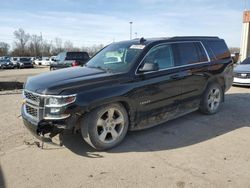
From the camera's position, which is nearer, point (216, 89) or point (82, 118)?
point (82, 118)

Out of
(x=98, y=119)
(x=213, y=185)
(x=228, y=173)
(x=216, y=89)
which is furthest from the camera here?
(x=216, y=89)

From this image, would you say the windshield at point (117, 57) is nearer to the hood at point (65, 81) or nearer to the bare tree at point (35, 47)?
the hood at point (65, 81)

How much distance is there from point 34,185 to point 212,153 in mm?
2803

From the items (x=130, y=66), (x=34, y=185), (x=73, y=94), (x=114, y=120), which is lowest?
(x=34, y=185)

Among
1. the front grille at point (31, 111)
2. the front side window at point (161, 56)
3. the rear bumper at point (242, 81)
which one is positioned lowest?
the front grille at point (31, 111)

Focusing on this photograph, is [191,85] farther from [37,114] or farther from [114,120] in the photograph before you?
[37,114]

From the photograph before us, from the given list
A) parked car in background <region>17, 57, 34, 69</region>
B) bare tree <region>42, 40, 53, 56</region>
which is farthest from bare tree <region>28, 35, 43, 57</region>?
parked car in background <region>17, 57, 34, 69</region>

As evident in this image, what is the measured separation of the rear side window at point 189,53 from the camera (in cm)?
616

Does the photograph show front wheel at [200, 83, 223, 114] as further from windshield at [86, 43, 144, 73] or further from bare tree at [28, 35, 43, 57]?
bare tree at [28, 35, 43, 57]

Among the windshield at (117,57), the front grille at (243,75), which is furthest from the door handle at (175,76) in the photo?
the front grille at (243,75)

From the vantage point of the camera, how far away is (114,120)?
16.3 feet

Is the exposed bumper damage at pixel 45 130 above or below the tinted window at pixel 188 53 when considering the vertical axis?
below

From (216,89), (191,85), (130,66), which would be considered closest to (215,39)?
(216,89)

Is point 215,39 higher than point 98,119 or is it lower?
higher
